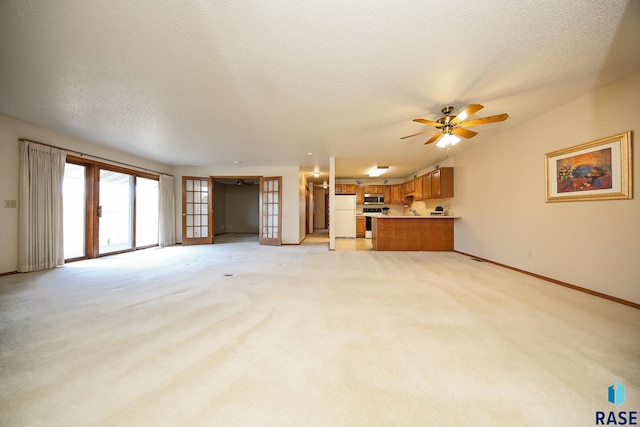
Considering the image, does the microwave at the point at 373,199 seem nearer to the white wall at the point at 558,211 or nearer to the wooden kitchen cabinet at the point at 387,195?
the wooden kitchen cabinet at the point at 387,195

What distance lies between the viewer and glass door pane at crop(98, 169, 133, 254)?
19.0 feet

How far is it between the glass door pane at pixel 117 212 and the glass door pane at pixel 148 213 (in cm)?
34

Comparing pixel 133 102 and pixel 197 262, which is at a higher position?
pixel 133 102

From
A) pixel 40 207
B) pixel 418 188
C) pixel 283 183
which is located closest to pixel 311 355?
pixel 40 207

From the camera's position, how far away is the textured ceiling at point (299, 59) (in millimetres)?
1676

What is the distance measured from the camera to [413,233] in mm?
6062

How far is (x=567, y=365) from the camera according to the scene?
4.78ft

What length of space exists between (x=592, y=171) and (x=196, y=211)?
28.1 feet

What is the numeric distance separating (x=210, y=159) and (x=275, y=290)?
4.85 m

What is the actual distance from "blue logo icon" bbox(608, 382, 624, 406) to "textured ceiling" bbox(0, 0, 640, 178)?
97.5 inches

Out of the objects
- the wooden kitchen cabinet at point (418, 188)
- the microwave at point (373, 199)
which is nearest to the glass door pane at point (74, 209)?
the microwave at point (373, 199)

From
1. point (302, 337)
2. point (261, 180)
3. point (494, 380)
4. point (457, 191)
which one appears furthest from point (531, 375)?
point (261, 180)

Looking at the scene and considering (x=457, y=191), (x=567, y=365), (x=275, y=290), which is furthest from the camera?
(x=457, y=191)

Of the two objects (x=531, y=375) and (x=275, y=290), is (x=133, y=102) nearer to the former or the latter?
(x=275, y=290)
